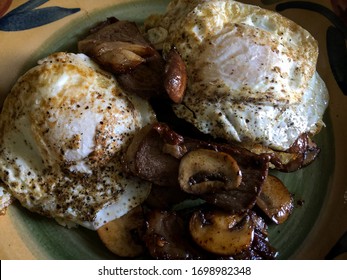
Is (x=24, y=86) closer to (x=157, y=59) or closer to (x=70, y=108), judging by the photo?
(x=70, y=108)

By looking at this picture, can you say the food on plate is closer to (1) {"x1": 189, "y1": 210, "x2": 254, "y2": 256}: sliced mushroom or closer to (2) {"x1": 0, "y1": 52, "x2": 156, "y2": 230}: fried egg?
(2) {"x1": 0, "y1": 52, "x2": 156, "y2": 230}: fried egg

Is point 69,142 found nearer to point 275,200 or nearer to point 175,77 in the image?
point 175,77

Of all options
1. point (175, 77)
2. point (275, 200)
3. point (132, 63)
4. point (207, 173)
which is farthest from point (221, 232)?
point (132, 63)

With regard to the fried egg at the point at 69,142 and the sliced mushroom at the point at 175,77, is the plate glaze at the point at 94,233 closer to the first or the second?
the fried egg at the point at 69,142

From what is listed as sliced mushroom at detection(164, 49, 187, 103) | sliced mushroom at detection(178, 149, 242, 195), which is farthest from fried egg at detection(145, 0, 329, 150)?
sliced mushroom at detection(178, 149, 242, 195)

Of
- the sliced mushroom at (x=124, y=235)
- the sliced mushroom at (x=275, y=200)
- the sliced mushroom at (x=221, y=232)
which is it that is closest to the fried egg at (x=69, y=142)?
the sliced mushroom at (x=124, y=235)

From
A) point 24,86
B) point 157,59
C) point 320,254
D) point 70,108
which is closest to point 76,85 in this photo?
point 70,108
